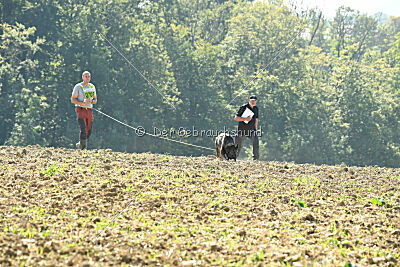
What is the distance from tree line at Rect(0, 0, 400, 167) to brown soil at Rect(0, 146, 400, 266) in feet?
73.9

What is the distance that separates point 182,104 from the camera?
38625 millimetres

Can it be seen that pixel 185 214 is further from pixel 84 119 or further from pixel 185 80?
pixel 185 80

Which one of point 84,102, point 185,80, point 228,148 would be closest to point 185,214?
point 228,148

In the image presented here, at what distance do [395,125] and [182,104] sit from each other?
17051 millimetres

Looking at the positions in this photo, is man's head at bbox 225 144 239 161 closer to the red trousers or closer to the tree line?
the red trousers

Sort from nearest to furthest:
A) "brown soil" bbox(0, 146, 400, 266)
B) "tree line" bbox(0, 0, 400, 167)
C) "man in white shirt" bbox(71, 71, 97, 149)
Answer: "brown soil" bbox(0, 146, 400, 266)
"man in white shirt" bbox(71, 71, 97, 149)
"tree line" bbox(0, 0, 400, 167)

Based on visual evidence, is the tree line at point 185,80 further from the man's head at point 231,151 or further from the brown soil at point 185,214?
the brown soil at point 185,214

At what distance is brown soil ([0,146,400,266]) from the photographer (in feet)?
18.5

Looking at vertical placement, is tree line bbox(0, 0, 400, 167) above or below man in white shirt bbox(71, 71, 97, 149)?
above

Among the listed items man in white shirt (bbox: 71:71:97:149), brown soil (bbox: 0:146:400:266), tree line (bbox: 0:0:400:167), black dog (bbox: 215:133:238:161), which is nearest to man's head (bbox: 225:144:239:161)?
black dog (bbox: 215:133:238:161)

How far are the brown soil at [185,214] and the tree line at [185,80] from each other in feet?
73.9

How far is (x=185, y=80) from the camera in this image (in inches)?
1597

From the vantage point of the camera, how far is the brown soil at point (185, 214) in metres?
5.64

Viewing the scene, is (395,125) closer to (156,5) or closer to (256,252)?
(156,5)
